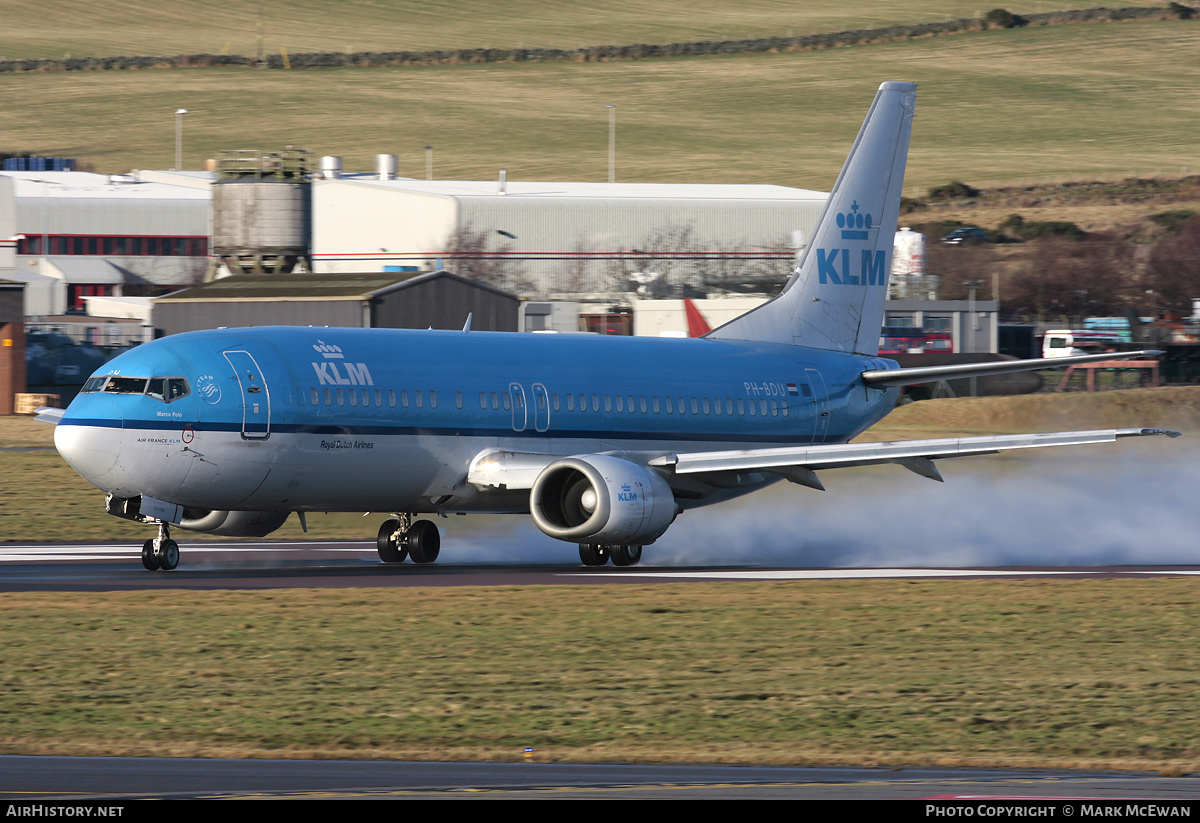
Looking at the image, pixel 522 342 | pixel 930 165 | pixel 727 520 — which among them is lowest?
pixel 727 520

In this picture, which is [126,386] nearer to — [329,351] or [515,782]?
[329,351]

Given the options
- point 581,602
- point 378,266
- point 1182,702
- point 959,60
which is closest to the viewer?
point 1182,702

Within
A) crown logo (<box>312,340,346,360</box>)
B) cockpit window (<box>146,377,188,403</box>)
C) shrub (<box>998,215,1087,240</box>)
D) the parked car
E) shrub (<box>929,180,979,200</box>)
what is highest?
shrub (<box>929,180,979,200</box>)

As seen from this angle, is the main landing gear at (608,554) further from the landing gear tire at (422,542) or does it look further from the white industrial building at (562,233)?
the white industrial building at (562,233)

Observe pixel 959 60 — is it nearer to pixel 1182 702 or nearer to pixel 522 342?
pixel 522 342

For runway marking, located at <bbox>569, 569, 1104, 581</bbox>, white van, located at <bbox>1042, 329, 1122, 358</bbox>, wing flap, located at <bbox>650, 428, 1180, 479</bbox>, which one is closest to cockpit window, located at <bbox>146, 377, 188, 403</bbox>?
runway marking, located at <bbox>569, 569, 1104, 581</bbox>

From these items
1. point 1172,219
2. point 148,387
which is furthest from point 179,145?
point 148,387

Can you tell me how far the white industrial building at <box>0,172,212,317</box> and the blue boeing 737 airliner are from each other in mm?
102357

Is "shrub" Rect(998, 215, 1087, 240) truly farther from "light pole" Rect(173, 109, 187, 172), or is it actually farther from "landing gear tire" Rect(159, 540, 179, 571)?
"landing gear tire" Rect(159, 540, 179, 571)

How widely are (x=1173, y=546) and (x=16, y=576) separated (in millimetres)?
22674

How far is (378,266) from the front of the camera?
108125 mm

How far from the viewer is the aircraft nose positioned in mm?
28750

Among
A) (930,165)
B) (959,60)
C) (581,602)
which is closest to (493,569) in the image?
(581,602)

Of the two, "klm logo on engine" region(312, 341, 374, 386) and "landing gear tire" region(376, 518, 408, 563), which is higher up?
"klm logo on engine" region(312, 341, 374, 386)
